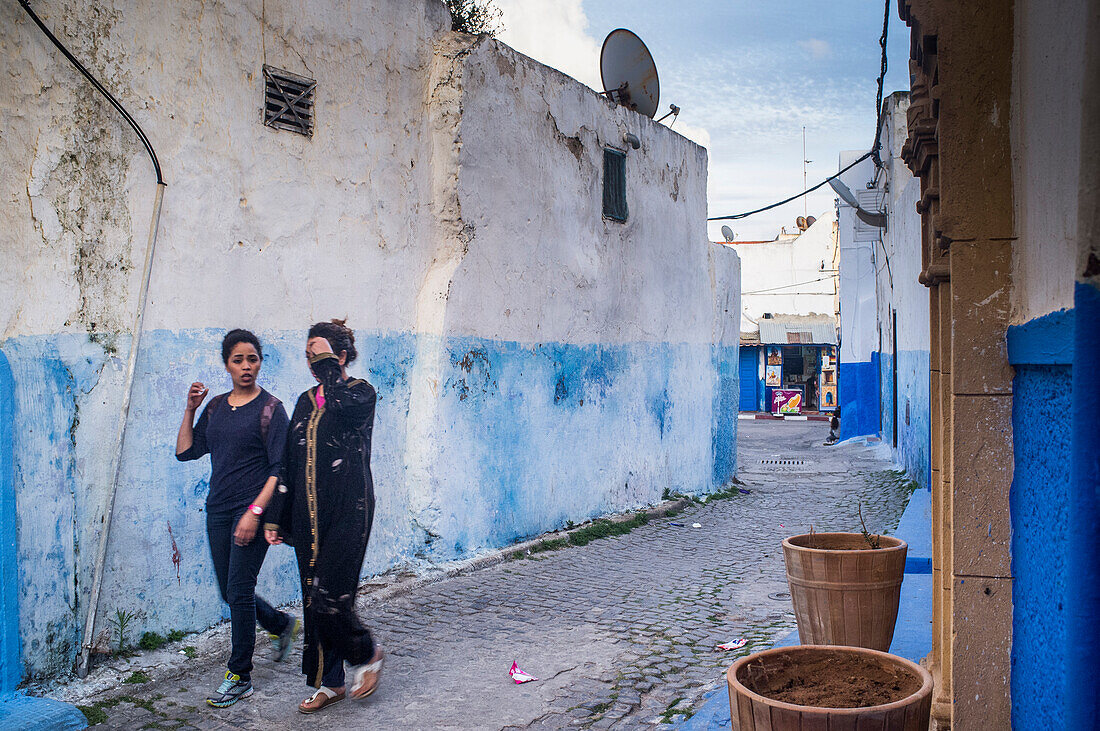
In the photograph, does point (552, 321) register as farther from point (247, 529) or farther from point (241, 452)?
point (247, 529)

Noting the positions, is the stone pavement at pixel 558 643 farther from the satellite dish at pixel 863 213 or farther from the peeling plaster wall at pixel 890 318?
the satellite dish at pixel 863 213

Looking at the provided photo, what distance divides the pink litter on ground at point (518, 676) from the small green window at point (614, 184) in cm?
592

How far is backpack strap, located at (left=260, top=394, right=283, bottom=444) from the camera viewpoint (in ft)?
16.5

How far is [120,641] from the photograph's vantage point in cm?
491

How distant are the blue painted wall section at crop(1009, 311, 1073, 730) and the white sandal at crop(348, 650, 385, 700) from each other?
3.02 m

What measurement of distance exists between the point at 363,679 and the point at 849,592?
2476mm

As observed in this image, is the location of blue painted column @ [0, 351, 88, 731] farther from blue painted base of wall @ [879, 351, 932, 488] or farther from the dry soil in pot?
blue painted base of wall @ [879, 351, 932, 488]

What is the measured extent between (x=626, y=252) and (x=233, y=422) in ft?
19.9

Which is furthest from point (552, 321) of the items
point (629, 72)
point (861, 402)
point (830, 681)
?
point (861, 402)

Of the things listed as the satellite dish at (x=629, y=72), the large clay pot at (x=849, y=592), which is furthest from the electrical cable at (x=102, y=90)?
the satellite dish at (x=629, y=72)

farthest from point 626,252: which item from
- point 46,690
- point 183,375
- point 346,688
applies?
point 46,690

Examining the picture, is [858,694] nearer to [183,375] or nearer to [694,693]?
[694,693]

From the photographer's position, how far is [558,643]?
5598 mm

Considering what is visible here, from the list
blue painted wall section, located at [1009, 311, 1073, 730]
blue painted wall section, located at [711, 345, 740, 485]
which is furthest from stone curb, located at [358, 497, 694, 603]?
blue painted wall section, located at [1009, 311, 1073, 730]
